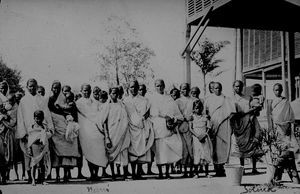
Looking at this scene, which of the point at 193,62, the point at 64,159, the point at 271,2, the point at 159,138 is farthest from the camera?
the point at 193,62

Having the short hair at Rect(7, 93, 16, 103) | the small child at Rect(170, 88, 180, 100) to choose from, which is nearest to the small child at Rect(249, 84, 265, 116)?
the small child at Rect(170, 88, 180, 100)

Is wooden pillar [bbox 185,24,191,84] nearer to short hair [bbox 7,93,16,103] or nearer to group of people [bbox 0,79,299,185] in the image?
group of people [bbox 0,79,299,185]

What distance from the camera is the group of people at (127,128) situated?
5.62m

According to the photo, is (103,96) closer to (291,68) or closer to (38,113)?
(38,113)

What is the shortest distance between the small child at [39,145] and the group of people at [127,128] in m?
0.01

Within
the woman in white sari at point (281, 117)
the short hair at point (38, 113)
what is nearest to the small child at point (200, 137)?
the woman in white sari at point (281, 117)

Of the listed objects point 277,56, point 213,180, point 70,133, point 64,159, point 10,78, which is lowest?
point 213,180

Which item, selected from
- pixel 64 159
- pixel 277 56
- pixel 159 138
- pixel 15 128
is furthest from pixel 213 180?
pixel 277 56

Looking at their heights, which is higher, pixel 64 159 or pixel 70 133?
pixel 70 133

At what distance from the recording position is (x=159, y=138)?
623 cm

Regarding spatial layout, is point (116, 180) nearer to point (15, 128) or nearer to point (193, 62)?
point (15, 128)

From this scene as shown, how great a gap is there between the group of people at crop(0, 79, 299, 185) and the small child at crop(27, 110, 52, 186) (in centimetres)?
1

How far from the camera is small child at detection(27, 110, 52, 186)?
543 centimetres

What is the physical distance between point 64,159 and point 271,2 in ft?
14.3
